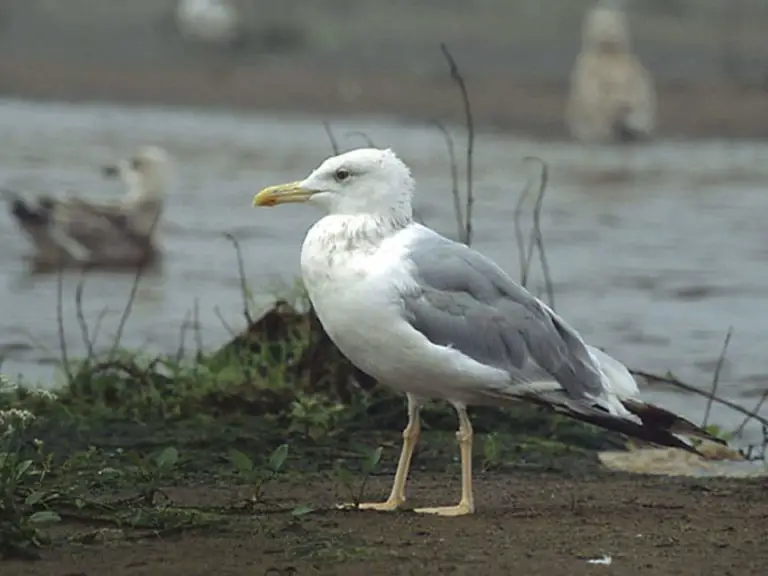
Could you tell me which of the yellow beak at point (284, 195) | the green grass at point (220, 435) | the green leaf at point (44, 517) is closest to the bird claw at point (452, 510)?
the green grass at point (220, 435)

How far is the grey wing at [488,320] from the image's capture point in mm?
5828

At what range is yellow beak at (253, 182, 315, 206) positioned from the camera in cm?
614

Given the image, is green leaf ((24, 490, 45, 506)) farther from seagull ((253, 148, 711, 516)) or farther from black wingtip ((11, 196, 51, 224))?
black wingtip ((11, 196, 51, 224))

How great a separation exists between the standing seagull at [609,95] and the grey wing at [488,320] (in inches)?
751

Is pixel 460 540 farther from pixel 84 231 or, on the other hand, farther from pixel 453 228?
pixel 453 228

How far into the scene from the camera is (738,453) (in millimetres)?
7523

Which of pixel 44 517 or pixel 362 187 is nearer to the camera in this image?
pixel 44 517

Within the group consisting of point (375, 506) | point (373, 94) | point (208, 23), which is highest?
point (208, 23)

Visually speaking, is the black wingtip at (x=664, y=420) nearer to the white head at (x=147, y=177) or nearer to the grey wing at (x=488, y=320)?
the grey wing at (x=488, y=320)

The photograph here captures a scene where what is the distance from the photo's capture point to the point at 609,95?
25.2 meters

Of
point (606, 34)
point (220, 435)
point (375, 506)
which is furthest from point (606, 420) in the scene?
point (606, 34)

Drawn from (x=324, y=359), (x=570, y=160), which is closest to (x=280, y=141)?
(x=570, y=160)

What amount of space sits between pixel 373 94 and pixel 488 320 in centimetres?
2132

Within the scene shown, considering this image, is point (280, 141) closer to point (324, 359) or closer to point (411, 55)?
point (411, 55)
